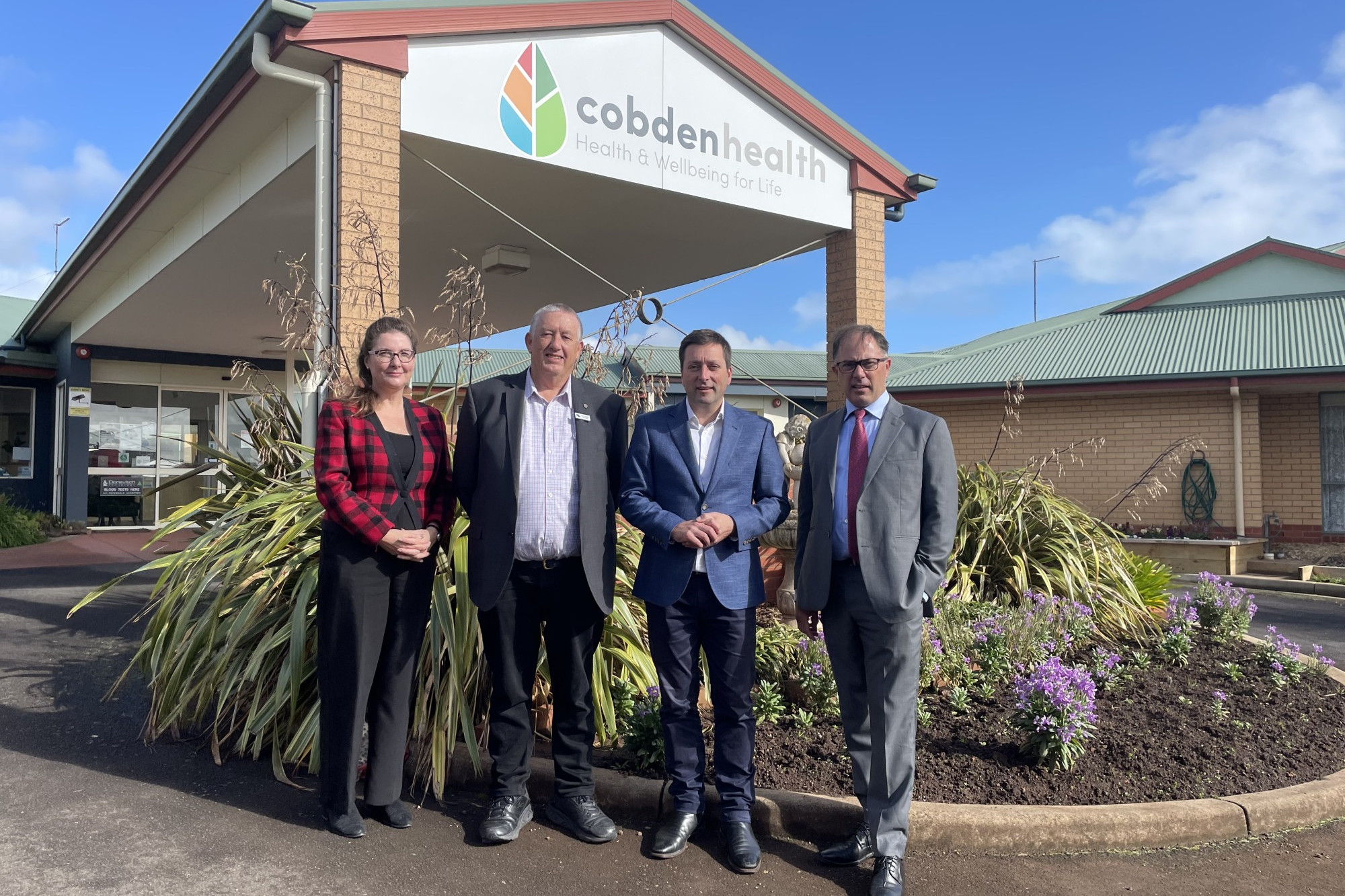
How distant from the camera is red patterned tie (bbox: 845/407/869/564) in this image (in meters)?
3.28

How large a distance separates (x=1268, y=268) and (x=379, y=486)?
56.9 ft

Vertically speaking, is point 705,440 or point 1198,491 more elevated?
point 705,440

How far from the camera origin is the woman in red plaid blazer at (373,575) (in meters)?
3.44

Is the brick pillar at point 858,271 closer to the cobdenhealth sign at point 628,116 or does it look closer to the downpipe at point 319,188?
the cobdenhealth sign at point 628,116

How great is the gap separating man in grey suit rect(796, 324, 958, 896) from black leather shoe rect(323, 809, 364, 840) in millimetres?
1688

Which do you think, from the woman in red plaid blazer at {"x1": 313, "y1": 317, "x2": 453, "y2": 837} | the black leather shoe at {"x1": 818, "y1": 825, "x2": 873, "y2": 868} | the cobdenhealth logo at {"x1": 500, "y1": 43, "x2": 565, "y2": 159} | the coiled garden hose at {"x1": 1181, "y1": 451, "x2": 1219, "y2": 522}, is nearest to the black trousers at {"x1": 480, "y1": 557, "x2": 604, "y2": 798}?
the woman in red plaid blazer at {"x1": 313, "y1": 317, "x2": 453, "y2": 837}

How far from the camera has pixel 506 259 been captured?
1063cm

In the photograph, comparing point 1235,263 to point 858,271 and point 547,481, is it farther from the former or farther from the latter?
point 547,481

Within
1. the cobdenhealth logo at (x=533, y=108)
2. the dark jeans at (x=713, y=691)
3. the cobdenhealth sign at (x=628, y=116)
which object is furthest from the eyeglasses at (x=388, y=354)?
the cobdenhealth logo at (x=533, y=108)

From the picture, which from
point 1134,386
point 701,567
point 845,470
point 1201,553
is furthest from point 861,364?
point 1134,386

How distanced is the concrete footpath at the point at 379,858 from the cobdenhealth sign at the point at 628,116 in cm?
476

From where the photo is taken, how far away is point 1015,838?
3.38 m

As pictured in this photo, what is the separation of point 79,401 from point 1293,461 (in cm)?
1930

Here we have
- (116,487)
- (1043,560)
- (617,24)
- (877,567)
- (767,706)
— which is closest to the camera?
(877,567)
